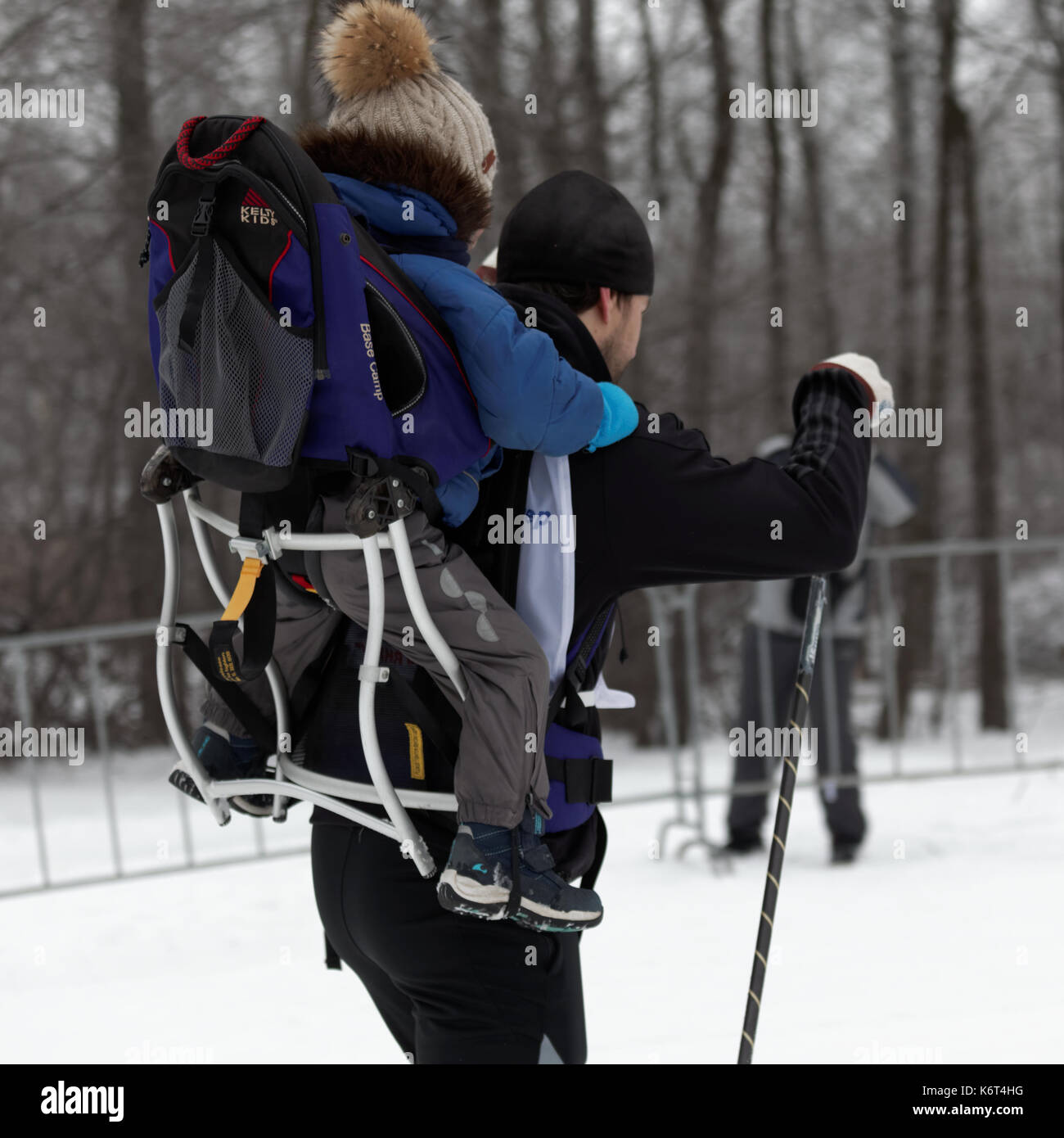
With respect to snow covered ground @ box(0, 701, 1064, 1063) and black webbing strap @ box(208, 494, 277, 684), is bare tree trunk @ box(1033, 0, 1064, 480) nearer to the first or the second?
snow covered ground @ box(0, 701, 1064, 1063)

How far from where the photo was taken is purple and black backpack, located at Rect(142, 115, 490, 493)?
1.45 meters

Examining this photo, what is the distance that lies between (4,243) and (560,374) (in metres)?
8.03

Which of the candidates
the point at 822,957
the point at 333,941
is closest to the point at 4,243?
the point at 822,957

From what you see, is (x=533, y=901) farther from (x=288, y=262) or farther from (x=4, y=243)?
(x=4, y=243)

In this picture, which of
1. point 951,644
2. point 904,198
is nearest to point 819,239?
point 904,198

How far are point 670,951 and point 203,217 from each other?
144 inches

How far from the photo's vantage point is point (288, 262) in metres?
1.45

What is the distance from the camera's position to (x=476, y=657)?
1.56m

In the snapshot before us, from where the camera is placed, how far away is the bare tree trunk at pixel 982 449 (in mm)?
9930

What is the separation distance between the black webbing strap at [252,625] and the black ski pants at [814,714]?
4.04 metres

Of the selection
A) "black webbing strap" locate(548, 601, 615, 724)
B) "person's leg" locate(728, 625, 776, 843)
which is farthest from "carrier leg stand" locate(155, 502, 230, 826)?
"person's leg" locate(728, 625, 776, 843)

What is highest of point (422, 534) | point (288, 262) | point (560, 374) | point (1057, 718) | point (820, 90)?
point (820, 90)

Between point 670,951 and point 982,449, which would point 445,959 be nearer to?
point 670,951

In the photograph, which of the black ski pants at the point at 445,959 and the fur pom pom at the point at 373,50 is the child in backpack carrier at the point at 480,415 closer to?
the fur pom pom at the point at 373,50
